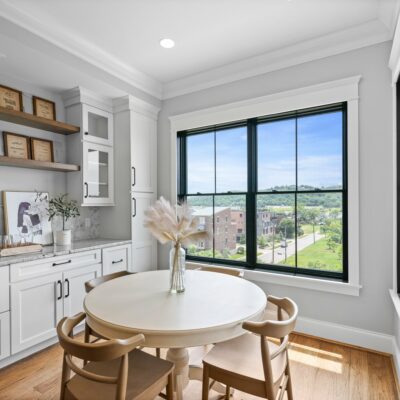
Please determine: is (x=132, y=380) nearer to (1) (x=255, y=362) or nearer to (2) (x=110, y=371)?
(2) (x=110, y=371)

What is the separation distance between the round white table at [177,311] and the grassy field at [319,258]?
47.1 inches

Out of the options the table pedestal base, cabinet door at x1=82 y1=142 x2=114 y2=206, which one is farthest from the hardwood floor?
cabinet door at x1=82 y1=142 x2=114 y2=206

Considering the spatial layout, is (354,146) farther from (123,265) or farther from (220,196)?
(123,265)

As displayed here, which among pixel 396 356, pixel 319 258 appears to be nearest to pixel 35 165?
pixel 319 258

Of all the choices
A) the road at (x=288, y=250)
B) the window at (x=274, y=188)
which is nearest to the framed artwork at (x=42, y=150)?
the window at (x=274, y=188)

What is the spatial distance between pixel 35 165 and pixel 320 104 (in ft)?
9.82

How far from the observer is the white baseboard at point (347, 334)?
2.49 metres

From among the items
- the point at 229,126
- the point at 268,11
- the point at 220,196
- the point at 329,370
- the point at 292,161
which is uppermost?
the point at 268,11

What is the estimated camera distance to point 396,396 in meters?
1.96

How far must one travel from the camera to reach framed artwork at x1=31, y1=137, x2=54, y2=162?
10.1 feet

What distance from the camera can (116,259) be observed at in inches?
130

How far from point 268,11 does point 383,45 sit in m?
1.11

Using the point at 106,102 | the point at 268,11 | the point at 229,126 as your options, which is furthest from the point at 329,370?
the point at 106,102

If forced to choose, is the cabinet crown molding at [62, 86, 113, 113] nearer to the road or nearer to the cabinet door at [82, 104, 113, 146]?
the cabinet door at [82, 104, 113, 146]
